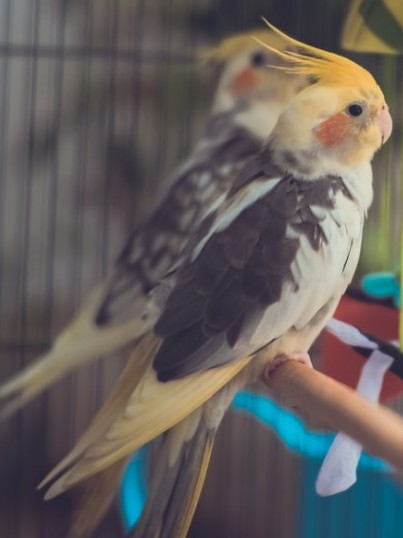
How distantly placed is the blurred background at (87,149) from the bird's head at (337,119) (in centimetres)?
31

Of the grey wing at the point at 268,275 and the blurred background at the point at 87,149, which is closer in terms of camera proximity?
the grey wing at the point at 268,275

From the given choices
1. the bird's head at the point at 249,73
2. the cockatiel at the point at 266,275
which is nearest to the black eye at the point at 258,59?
the bird's head at the point at 249,73

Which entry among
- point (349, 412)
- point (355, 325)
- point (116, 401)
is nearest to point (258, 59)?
point (355, 325)

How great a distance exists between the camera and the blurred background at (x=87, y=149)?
1.16m

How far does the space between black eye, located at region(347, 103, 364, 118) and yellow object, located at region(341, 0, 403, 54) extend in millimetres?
249

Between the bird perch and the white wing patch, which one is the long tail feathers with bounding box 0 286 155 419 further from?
the bird perch

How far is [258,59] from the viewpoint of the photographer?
3.66ft

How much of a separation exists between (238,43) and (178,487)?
61 centimetres

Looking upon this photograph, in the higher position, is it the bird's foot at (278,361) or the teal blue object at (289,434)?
the bird's foot at (278,361)

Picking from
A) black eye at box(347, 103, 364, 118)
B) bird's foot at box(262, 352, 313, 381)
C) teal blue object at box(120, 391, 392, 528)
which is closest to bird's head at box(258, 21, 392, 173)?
black eye at box(347, 103, 364, 118)

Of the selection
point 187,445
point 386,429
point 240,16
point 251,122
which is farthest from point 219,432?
point 386,429

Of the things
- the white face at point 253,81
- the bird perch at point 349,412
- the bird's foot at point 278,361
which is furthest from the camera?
the white face at point 253,81

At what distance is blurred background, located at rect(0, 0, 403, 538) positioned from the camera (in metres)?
1.16

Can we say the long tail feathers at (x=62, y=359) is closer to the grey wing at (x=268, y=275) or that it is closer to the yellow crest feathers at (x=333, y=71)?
the grey wing at (x=268, y=275)
